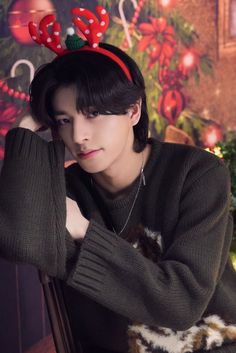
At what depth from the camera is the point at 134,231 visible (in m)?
1.31

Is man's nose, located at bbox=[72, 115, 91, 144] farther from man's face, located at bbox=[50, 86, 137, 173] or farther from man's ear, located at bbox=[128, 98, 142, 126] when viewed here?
man's ear, located at bbox=[128, 98, 142, 126]

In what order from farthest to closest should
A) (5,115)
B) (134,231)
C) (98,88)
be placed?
(5,115) → (134,231) → (98,88)

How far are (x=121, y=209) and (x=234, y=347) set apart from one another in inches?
17.7

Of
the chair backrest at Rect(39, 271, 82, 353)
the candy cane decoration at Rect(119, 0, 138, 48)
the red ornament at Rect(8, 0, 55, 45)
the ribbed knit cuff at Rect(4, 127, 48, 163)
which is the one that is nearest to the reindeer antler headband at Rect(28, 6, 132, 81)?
the ribbed knit cuff at Rect(4, 127, 48, 163)

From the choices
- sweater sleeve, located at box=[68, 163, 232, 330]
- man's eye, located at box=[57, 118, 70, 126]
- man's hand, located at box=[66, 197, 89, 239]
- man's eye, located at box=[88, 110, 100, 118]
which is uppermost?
man's eye, located at box=[88, 110, 100, 118]

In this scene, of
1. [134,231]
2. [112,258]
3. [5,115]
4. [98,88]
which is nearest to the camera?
[112,258]

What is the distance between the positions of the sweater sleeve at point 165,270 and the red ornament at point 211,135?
180 cm

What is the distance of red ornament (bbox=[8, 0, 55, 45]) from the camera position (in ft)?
6.00

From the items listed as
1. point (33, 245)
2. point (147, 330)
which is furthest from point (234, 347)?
point (33, 245)

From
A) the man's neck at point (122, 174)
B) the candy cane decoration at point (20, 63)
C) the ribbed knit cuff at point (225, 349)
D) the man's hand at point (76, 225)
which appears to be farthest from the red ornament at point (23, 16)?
the ribbed knit cuff at point (225, 349)

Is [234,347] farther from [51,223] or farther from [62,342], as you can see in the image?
[51,223]

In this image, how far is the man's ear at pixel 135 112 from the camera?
1.30m

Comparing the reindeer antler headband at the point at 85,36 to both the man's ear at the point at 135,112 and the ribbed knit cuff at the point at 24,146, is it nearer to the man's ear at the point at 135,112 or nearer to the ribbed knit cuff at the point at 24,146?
the man's ear at the point at 135,112

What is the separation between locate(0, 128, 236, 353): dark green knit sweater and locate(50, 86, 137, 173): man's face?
1.9 inches
